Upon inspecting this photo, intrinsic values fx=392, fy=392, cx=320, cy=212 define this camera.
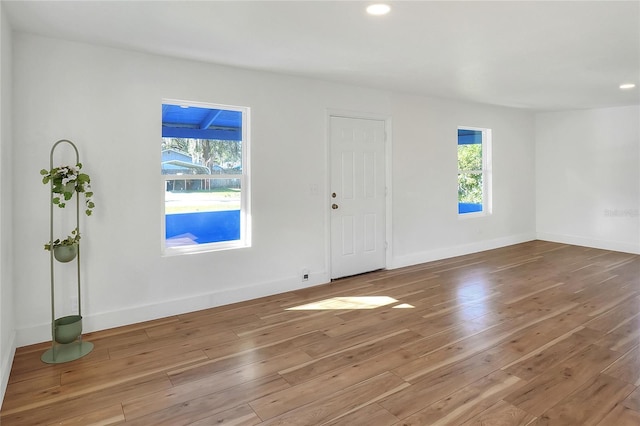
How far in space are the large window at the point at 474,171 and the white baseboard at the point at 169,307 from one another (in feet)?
10.5

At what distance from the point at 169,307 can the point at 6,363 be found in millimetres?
1302

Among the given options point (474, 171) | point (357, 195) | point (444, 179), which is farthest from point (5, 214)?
point (474, 171)

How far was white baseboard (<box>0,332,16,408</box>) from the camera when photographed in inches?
92.4

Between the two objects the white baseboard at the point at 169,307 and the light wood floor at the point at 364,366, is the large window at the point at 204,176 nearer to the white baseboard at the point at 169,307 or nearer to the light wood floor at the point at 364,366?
the white baseboard at the point at 169,307

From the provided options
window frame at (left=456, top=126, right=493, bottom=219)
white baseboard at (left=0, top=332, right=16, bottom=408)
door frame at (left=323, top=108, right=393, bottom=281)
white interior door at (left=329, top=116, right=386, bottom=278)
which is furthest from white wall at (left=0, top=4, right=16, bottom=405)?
window frame at (left=456, top=126, right=493, bottom=219)

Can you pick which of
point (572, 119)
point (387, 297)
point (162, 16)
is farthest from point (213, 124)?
point (572, 119)

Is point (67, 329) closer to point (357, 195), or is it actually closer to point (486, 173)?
point (357, 195)

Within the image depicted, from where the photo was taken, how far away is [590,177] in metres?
6.81

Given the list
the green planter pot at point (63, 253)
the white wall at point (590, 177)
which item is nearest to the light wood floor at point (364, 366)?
the green planter pot at point (63, 253)

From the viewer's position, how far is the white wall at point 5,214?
249 cm

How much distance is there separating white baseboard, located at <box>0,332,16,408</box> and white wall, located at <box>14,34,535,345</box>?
0.20 metres

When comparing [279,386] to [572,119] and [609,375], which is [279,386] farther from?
[572,119]

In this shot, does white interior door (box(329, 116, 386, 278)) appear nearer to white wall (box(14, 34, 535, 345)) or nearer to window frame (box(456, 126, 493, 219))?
white wall (box(14, 34, 535, 345))

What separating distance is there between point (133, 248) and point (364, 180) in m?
2.86
